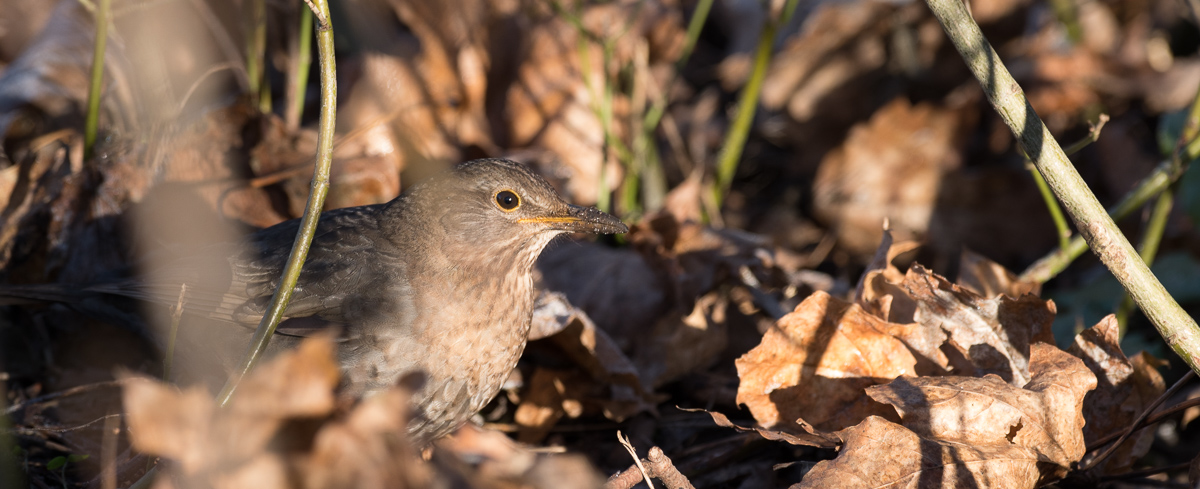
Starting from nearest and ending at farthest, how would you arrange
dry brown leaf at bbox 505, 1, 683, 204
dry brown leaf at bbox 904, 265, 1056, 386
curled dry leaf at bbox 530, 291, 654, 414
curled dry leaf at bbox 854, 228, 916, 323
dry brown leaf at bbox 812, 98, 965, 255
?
1. dry brown leaf at bbox 904, 265, 1056, 386
2. curled dry leaf at bbox 854, 228, 916, 323
3. curled dry leaf at bbox 530, 291, 654, 414
4. dry brown leaf at bbox 505, 1, 683, 204
5. dry brown leaf at bbox 812, 98, 965, 255

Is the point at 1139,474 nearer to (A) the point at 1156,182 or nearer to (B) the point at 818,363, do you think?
(B) the point at 818,363

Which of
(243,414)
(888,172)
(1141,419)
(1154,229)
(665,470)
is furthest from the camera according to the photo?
(888,172)

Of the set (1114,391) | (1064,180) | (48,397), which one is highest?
(1064,180)

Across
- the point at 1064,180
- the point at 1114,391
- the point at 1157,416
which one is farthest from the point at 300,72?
the point at 1157,416

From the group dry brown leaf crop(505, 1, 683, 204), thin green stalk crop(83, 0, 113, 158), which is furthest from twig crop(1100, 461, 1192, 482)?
thin green stalk crop(83, 0, 113, 158)

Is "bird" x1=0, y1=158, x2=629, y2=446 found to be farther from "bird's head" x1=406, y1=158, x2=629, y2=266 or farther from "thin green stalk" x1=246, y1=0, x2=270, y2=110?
"thin green stalk" x1=246, y1=0, x2=270, y2=110

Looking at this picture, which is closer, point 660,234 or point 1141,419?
point 1141,419
